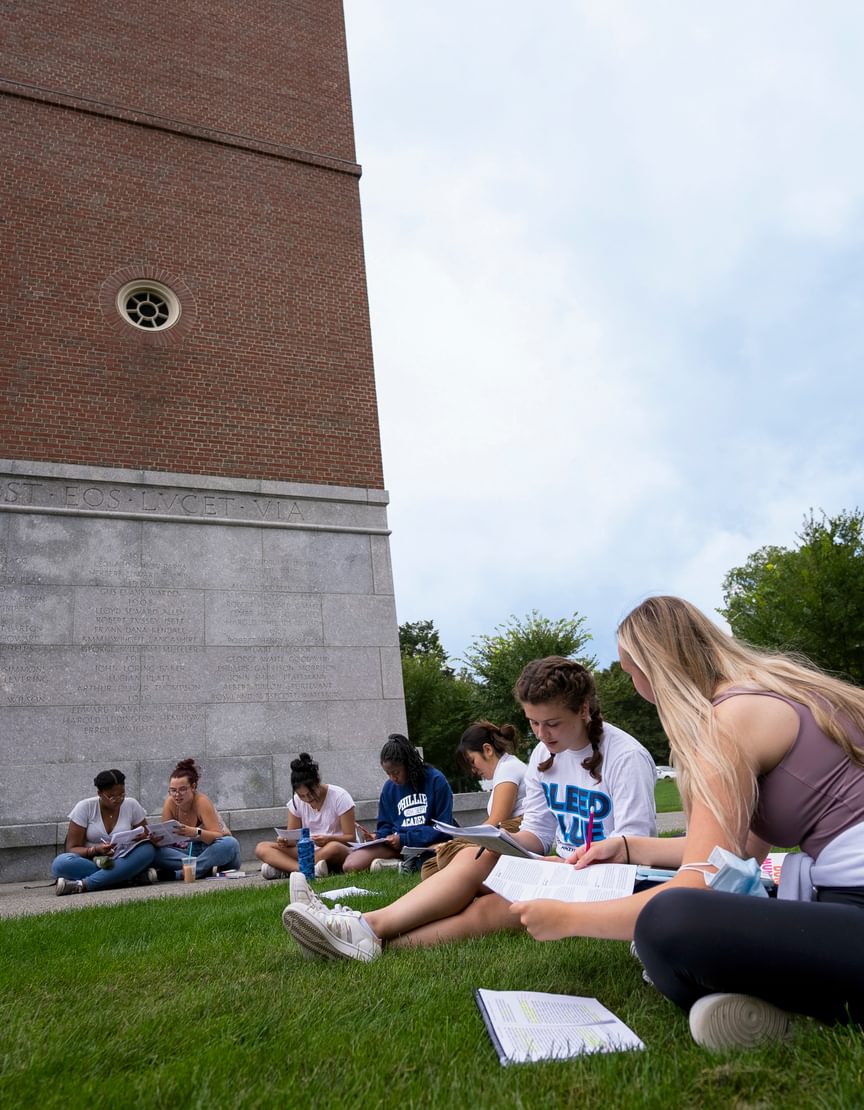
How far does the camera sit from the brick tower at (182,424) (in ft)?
35.0

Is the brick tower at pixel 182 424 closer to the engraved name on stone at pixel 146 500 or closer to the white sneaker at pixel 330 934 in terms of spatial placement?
the engraved name on stone at pixel 146 500

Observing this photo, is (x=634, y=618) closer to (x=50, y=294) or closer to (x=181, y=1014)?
(x=181, y=1014)

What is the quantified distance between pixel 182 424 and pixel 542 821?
9.13 meters

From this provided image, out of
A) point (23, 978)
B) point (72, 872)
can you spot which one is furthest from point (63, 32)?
point (23, 978)

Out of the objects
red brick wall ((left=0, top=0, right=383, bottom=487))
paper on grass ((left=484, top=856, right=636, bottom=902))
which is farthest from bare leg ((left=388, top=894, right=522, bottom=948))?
red brick wall ((left=0, top=0, right=383, bottom=487))

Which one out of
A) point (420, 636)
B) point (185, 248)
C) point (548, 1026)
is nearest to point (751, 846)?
point (548, 1026)

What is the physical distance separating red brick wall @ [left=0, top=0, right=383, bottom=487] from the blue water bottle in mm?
5917

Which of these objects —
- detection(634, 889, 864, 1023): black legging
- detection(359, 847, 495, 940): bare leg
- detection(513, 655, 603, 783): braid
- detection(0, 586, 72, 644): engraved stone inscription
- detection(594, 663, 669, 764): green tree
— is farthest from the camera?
detection(594, 663, 669, 764): green tree

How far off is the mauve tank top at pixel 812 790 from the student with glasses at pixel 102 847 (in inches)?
285

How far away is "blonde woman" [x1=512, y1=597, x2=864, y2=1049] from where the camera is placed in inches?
84.2

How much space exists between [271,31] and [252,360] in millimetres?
5936

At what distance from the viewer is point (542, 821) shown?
430 centimetres

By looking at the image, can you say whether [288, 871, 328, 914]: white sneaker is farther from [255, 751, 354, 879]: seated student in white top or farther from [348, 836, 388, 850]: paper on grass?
[255, 751, 354, 879]: seated student in white top

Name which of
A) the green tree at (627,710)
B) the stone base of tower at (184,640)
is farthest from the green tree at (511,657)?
the stone base of tower at (184,640)
